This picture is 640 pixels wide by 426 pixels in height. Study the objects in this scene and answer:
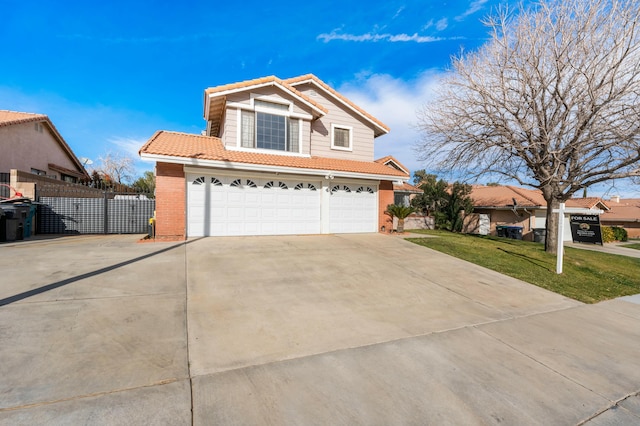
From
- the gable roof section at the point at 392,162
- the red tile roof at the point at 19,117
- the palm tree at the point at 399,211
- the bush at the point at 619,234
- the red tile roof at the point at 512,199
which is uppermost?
the red tile roof at the point at 19,117

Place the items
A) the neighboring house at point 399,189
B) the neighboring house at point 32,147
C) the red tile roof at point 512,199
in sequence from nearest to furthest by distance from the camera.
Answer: the neighboring house at point 32,147, the neighboring house at point 399,189, the red tile roof at point 512,199

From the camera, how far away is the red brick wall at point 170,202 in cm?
945

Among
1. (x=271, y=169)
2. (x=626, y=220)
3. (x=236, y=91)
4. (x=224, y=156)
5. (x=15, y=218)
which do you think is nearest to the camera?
(x=15, y=218)

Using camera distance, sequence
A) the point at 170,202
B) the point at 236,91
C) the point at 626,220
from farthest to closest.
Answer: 1. the point at 626,220
2. the point at 236,91
3. the point at 170,202

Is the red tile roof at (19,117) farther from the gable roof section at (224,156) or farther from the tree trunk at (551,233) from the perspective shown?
the tree trunk at (551,233)

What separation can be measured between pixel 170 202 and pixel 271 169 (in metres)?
3.68

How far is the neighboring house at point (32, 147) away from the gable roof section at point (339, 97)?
13.3m

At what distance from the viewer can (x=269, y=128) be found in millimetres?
11820

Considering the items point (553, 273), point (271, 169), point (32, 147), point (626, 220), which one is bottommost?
point (553, 273)

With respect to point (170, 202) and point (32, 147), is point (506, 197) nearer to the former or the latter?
point (170, 202)

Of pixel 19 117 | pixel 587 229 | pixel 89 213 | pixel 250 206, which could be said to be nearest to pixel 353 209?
pixel 250 206

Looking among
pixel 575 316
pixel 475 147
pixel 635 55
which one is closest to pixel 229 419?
pixel 575 316

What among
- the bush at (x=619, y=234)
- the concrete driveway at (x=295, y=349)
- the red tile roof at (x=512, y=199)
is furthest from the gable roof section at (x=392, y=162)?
the bush at (x=619, y=234)

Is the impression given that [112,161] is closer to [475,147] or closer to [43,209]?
[43,209]
